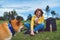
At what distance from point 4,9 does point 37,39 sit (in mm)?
1570

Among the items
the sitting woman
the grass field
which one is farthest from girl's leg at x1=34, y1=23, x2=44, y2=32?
the grass field

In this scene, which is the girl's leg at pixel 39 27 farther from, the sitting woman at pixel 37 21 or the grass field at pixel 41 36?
the grass field at pixel 41 36

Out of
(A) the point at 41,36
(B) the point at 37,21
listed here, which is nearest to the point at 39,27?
(B) the point at 37,21

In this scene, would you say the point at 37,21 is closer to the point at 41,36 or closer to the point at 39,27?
the point at 39,27

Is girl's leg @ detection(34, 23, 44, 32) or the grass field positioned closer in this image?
the grass field

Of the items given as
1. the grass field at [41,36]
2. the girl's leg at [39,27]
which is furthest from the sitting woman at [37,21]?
the grass field at [41,36]

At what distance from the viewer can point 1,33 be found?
572 centimetres

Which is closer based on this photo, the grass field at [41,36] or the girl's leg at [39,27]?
the grass field at [41,36]

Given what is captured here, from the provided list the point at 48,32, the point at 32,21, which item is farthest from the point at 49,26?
the point at 32,21

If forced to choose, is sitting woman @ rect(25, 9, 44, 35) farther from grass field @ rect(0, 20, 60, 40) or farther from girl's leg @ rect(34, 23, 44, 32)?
grass field @ rect(0, 20, 60, 40)

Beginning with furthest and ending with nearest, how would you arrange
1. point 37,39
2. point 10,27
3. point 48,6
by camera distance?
1. point 48,6
2. point 37,39
3. point 10,27

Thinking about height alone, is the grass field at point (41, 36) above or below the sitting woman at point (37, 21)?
below

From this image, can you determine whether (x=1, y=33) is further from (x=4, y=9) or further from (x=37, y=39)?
(x=4, y=9)

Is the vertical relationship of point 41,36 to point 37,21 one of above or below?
below
